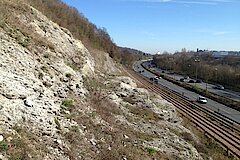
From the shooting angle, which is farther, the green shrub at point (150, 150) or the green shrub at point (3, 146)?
the green shrub at point (150, 150)

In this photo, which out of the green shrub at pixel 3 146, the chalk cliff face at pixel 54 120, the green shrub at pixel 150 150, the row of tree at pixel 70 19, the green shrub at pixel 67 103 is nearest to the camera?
the green shrub at pixel 3 146

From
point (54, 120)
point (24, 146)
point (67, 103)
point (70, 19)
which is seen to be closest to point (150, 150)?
point (67, 103)

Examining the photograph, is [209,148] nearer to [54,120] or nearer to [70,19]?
[54,120]

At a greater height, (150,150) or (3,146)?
(3,146)

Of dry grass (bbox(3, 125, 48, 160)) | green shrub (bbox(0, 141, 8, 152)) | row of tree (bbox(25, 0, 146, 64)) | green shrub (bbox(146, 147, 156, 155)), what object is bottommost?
green shrub (bbox(146, 147, 156, 155))

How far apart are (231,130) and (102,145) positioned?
866 inches

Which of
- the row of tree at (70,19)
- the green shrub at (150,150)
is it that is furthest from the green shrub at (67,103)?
the row of tree at (70,19)

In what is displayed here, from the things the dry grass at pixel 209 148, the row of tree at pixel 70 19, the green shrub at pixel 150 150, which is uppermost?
the row of tree at pixel 70 19

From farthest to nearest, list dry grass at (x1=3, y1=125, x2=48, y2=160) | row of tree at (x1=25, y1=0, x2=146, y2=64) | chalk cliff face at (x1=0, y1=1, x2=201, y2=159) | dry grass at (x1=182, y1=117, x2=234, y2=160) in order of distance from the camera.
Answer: row of tree at (x1=25, y1=0, x2=146, y2=64)
dry grass at (x1=182, y1=117, x2=234, y2=160)
chalk cliff face at (x1=0, y1=1, x2=201, y2=159)
dry grass at (x1=3, y1=125, x2=48, y2=160)

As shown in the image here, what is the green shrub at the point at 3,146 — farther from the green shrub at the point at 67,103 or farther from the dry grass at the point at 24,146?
the green shrub at the point at 67,103

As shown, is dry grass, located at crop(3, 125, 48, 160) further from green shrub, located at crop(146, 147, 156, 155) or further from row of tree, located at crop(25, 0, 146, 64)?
row of tree, located at crop(25, 0, 146, 64)

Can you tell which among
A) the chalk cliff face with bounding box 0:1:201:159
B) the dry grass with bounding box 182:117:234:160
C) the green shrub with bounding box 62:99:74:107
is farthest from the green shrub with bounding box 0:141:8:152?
the dry grass with bounding box 182:117:234:160

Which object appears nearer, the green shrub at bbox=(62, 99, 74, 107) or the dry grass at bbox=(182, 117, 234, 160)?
the green shrub at bbox=(62, 99, 74, 107)

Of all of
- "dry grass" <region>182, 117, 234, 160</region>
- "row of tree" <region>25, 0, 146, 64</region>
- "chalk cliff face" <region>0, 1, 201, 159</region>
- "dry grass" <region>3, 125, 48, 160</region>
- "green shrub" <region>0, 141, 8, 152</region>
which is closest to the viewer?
"green shrub" <region>0, 141, 8, 152</region>
